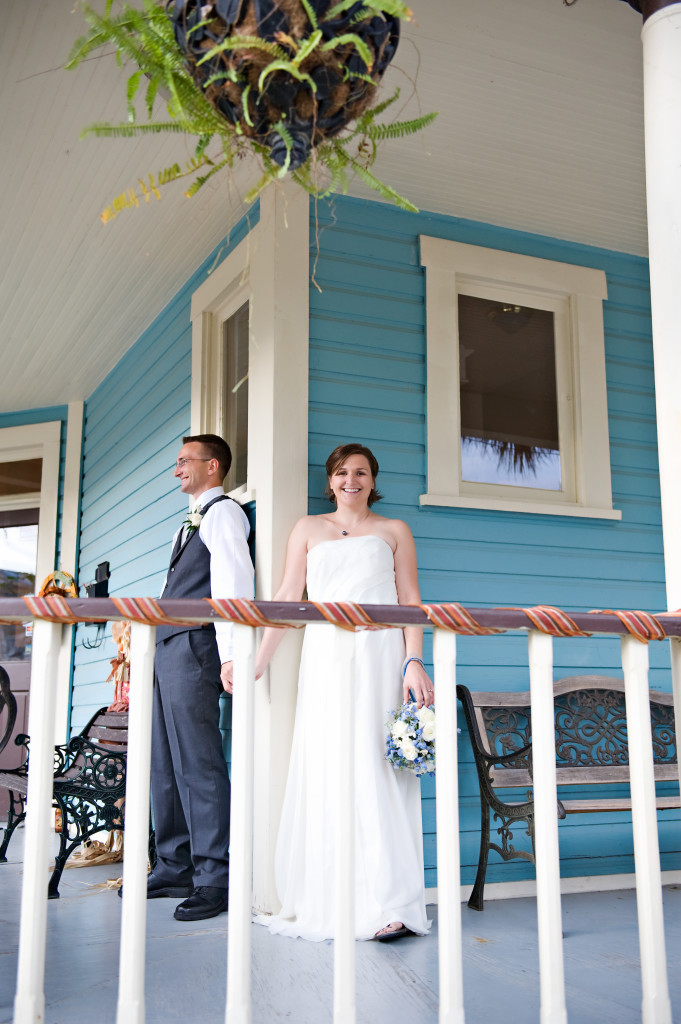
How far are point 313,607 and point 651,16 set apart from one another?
5.84 ft

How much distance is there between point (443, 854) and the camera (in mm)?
1520

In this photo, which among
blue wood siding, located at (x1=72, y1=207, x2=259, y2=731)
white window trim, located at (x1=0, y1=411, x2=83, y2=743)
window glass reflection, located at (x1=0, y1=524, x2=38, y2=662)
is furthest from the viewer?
window glass reflection, located at (x1=0, y1=524, x2=38, y2=662)

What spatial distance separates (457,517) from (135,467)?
2.50 metres

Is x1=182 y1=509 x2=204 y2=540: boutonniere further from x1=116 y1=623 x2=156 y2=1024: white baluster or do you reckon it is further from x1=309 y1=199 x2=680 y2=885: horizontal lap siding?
x1=116 y1=623 x2=156 y2=1024: white baluster

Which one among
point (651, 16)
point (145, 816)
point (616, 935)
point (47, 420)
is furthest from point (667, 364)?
point (47, 420)

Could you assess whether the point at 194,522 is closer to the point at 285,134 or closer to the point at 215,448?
the point at 215,448

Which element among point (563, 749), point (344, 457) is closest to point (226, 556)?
point (344, 457)

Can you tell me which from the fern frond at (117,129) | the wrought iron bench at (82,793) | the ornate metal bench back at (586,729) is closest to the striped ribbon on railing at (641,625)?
the fern frond at (117,129)

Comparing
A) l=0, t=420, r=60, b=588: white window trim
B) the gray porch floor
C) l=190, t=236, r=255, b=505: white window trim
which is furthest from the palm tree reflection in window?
l=0, t=420, r=60, b=588: white window trim

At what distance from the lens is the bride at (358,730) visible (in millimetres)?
2955

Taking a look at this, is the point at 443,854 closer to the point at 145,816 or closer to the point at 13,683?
the point at 145,816

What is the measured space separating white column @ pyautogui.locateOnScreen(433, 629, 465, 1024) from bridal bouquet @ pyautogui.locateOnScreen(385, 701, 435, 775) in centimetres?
145

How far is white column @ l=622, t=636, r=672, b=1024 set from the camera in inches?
61.5

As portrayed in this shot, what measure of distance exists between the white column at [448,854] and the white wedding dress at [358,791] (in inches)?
53.5
